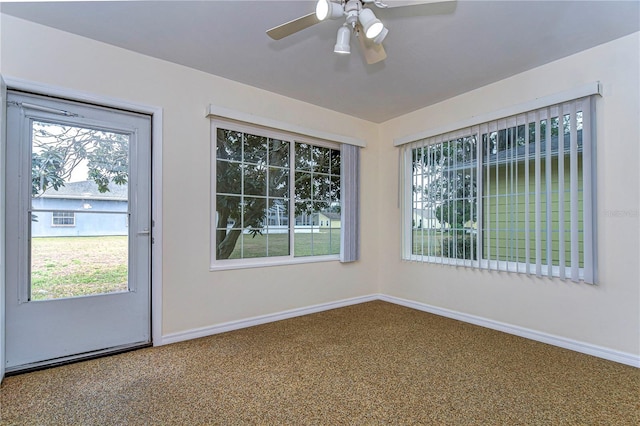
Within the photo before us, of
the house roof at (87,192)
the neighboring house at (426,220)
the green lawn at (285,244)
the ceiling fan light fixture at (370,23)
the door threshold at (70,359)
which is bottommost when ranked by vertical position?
the door threshold at (70,359)

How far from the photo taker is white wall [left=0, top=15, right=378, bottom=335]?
230cm

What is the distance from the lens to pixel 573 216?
8.53 feet

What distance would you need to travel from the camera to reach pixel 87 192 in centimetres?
247

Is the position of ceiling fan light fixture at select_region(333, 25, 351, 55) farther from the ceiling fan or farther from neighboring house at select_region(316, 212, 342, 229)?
neighboring house at select_region(316, 212, 342, 229)

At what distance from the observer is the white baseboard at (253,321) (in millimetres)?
2771

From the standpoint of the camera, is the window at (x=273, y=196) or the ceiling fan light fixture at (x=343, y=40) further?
the window at (x=273, y=196)

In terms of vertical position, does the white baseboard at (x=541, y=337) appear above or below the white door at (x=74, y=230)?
below

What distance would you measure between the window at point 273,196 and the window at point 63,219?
3.56 ft

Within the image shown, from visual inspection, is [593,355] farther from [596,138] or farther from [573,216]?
[596,138]

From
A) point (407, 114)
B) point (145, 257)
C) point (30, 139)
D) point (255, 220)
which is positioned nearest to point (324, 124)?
point (407, 114)

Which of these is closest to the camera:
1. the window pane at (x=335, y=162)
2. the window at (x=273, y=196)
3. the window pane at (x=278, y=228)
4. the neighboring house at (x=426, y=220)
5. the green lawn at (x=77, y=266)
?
the green lawn at (x=77, y=266)

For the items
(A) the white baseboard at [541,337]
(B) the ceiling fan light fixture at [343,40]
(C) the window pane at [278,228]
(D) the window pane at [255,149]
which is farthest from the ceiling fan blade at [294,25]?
(A) the white baseboard at [541,337]

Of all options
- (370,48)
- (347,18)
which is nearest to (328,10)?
(347,18)

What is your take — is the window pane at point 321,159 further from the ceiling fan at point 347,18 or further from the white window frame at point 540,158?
the ceiling fan at point 347,18
